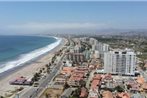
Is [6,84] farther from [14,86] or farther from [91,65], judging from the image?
[91,65]

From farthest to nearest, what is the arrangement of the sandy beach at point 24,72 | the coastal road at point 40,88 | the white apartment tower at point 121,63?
the white apartment tower at point 121,63 → the sandy beach at point 24,72 → the coastal road at point 40,88

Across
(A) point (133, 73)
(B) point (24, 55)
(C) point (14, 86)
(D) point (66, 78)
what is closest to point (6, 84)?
(C) point (14, 86)

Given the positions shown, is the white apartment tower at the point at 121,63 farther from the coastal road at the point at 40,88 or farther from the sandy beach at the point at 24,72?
the sandy beach at the point at 24,72

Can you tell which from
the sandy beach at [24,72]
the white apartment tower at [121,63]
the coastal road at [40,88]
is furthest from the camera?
the white apartment tower at [121,63]

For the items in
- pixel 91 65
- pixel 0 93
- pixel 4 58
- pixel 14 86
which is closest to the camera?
pixel 0 93

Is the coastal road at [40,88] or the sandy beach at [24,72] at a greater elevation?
the sandy beach at [24,72]

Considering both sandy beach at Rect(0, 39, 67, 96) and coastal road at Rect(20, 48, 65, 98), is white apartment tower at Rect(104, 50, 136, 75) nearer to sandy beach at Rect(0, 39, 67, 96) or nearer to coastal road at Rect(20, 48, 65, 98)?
coastal road at Rect(20, 48, 65, 98)

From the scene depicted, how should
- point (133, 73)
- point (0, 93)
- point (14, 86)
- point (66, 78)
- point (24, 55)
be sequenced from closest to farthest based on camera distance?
point (0, 93) < point (14, 86) < point (66, 78) < point (133, 73) < point (24, 55)

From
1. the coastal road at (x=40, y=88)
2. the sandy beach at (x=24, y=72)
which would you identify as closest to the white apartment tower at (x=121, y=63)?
the coastal road at (x=40, y=88)
